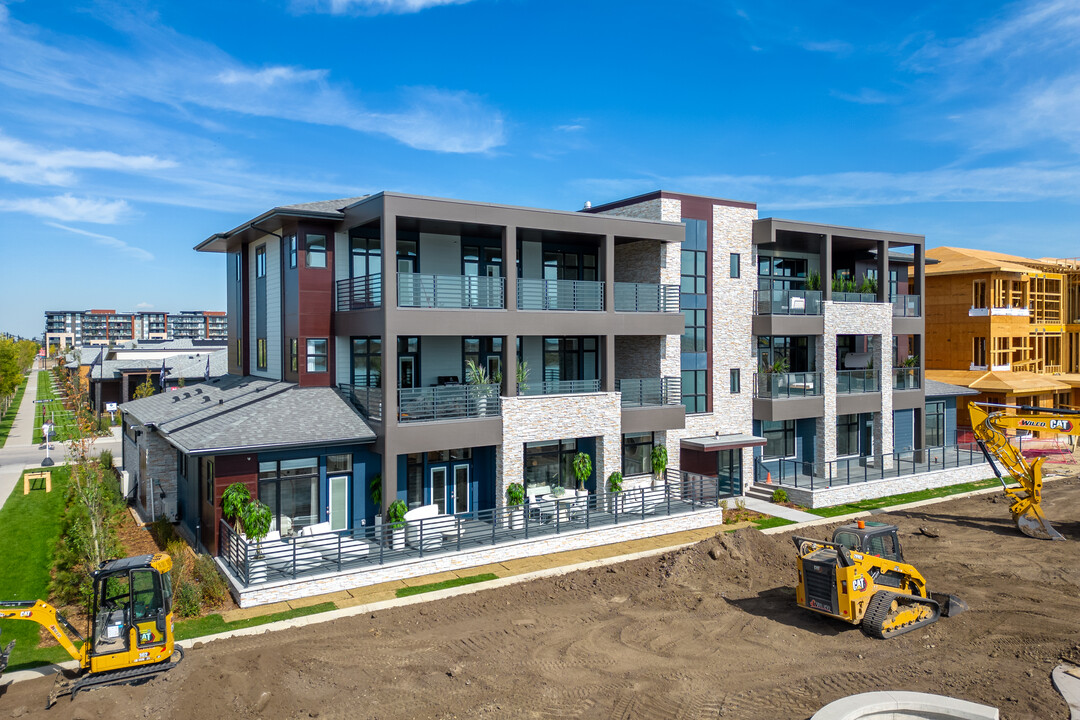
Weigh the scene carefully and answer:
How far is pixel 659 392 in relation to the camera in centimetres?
2573

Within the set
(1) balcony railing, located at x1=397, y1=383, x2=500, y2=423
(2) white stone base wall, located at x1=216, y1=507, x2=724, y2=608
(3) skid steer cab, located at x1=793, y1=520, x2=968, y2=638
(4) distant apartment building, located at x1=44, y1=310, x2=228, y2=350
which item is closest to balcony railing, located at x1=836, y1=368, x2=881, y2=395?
(2) white stone base wall, located at x1=216, y1=507, x2=724, y2=608

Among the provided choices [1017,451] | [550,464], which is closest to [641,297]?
[550,464]

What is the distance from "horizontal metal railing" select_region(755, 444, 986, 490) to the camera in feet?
94.2

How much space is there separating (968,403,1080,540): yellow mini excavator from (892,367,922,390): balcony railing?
9.41m

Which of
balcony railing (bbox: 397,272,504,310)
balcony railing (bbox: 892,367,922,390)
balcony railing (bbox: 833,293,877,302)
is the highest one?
balcony railing (bbox: 833,293,877,302)

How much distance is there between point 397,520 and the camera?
64.3ft

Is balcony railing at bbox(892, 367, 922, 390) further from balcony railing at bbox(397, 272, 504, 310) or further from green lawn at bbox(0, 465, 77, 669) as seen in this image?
green lawn at bbox(0, 465, 77, 669)

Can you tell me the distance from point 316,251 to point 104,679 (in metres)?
13.8

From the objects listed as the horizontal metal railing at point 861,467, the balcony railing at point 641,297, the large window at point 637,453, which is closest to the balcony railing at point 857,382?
the horizontal metal railing at point 861,467

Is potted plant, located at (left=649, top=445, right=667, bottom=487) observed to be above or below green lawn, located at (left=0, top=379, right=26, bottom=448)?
above

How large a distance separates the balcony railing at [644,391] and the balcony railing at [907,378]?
13611 millimetres

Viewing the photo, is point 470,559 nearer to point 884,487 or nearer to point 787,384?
point 787,384

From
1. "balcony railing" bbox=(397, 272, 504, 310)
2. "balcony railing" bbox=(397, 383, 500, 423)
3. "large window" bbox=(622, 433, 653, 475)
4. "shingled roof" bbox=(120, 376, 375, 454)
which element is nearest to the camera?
"shingled roof" bbox=(120, 376, 375, 454)

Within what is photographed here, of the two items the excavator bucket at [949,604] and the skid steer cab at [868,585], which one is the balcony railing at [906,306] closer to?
the excavator bucket at [949,604]
